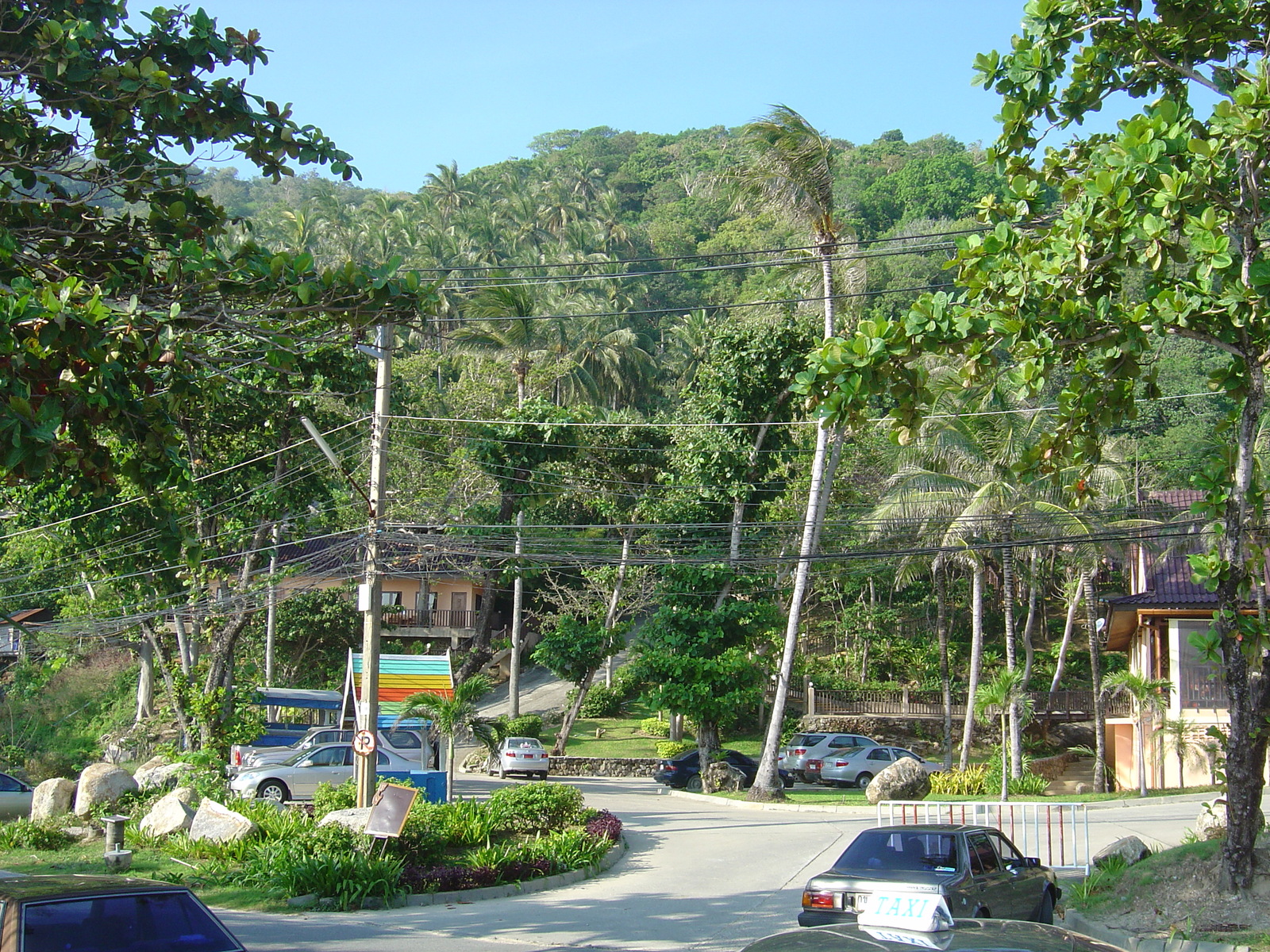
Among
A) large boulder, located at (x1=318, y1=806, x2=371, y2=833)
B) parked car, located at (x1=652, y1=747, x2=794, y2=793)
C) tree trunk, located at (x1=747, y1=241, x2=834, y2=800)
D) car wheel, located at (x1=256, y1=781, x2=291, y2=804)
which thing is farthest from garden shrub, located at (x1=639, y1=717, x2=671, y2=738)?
large boulder, located at (x1=318, y1=806, x2=371, y2=833)

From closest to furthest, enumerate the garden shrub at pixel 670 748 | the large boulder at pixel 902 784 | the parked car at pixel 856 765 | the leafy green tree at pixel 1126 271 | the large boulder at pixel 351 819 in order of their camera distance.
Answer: the leafy green tree at pixel 1126 271, the large boulder at pixel 351 819, the large boulder at pixel 902 784, the parked car at pixel 856 765, the garden shrub at pixel 670 748

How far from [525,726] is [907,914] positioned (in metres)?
36.1

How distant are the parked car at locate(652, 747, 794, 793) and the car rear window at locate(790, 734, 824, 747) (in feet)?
9.95

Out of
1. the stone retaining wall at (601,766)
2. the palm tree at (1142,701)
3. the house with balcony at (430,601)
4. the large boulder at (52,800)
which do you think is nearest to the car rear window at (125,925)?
the large boulder at (52,800)

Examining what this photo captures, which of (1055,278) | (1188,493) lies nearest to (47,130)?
(1055,278)

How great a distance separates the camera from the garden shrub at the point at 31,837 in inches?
737

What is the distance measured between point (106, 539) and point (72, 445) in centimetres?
1771

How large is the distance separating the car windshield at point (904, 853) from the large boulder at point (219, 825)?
387 inches

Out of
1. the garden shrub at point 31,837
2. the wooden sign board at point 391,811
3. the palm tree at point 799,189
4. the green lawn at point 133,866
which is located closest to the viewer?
the wooden sign board at point 391,811

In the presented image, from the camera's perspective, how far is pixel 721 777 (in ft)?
95.1

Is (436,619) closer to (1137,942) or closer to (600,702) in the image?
(600,702)

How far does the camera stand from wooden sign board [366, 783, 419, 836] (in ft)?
45.2

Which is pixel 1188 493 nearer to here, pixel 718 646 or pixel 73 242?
pixel 718 646

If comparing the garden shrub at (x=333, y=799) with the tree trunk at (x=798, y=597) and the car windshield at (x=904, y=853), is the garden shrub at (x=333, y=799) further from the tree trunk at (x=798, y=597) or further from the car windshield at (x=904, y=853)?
the tree trunk at (x=798, y=597)
